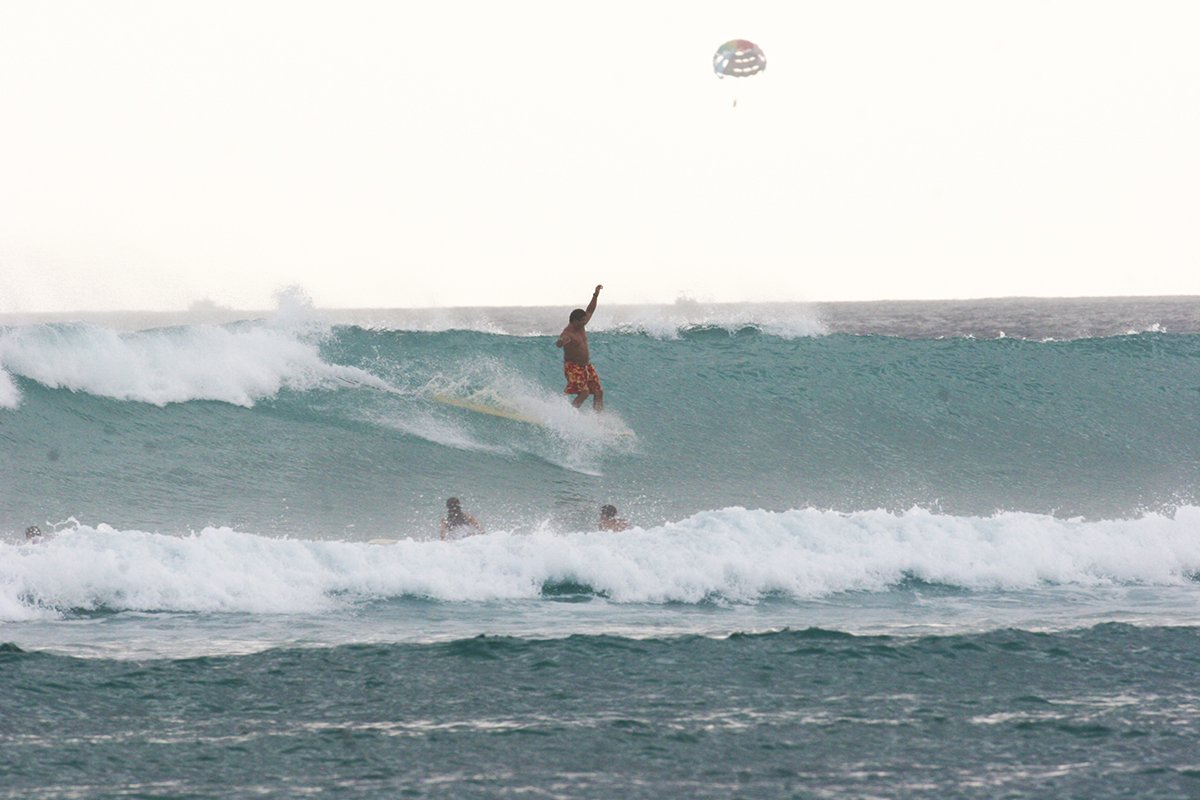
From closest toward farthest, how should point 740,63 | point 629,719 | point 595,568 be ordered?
point 629,719, point 595,568, point 740,63

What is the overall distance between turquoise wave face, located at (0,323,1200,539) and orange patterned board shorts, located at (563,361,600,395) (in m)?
0.98

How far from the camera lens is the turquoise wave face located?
13.5 m

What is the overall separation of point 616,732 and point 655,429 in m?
10.8

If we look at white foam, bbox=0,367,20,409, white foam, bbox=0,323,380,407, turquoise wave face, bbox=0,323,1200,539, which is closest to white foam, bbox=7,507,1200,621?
turquoise wave face, bbox=0,323,1200,539

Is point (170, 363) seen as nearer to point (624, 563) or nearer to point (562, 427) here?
point (562, 427)

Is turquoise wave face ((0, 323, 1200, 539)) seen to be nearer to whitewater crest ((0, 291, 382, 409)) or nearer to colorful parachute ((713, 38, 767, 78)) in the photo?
whitewater crest ((0, 291, 382, 409))

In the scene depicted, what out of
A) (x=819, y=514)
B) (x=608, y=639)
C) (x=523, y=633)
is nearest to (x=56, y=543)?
(x=523, y=633)

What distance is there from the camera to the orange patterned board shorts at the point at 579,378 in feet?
47.2

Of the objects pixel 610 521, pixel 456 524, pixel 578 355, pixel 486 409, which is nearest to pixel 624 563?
pixel 610 521

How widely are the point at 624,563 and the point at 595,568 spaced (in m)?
0.23

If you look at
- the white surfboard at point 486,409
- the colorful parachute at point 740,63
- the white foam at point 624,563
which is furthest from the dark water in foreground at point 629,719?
the colorful parachute at point 740,63

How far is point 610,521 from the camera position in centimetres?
1159

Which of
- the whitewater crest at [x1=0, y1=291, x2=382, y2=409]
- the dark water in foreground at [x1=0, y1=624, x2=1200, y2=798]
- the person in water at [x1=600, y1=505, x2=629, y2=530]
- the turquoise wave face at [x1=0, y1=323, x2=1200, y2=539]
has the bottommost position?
the dark water in foreground at [x1=0, y1=624, x2=1200, y2=798]

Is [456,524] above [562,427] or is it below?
below
